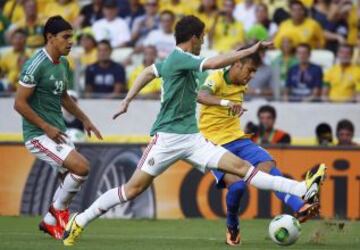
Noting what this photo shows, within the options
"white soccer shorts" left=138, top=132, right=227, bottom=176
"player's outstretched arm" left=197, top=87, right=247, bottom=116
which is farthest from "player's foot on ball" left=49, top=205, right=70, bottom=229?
"player's outstretched arm" left=197, top=87, right=247, bottom=116

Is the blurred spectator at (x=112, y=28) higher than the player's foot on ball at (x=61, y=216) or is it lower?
higher

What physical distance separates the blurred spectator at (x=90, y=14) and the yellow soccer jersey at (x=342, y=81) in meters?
5.01

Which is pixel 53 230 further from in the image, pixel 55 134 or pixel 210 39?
pixel 210 39

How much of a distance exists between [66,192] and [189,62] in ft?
7.01

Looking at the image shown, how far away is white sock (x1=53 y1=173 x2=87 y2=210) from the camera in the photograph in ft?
38.5

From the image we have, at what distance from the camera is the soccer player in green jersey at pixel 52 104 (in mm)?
11570

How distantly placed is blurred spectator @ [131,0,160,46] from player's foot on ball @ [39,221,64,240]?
9.10m

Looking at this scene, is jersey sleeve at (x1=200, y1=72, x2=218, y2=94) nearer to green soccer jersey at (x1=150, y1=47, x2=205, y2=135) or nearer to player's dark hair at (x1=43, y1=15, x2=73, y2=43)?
green soccer jersey at (x1=150, y1=47, x2=205, y2=135)

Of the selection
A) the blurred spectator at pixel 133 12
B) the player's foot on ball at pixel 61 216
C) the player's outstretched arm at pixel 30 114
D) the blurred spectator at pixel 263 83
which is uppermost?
the blurred spectator at pixel 133 12

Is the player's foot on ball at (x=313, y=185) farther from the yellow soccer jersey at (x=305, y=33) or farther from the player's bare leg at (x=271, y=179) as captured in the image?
the yellow soccer jersey at (x=305, y=33)

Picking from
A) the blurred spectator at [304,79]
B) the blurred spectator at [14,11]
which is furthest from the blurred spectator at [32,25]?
the blurred spectator at [304,79]

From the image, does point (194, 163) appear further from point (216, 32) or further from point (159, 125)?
point (216, 32)

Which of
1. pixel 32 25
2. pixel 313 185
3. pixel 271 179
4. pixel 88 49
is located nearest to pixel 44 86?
pixel 271 179

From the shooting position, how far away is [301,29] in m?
19.7
